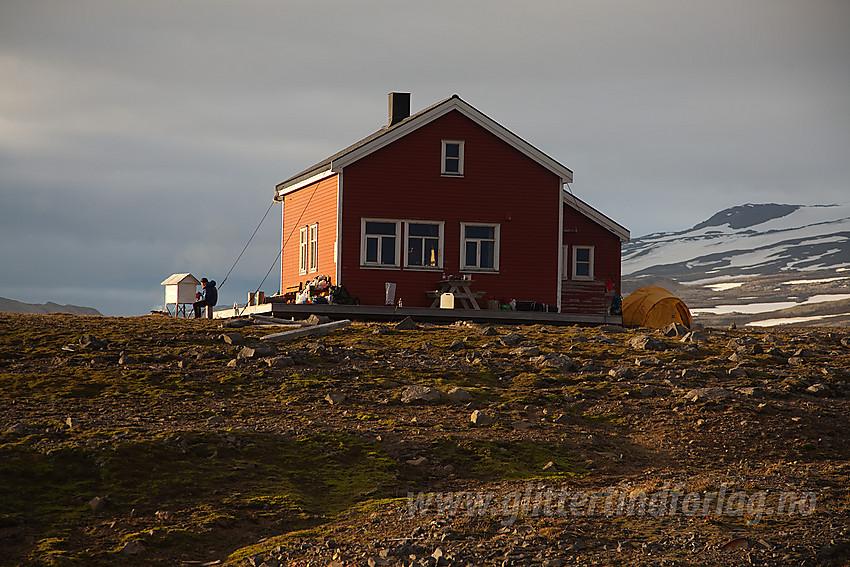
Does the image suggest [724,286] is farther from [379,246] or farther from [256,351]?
[256,351]

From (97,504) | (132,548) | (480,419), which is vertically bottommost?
(132,548)

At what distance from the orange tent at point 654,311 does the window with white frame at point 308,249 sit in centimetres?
1190

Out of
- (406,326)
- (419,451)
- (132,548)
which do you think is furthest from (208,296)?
(132,548)

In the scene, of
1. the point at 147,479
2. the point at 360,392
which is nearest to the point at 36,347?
the point at 360,392

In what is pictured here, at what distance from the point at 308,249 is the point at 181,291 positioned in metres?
12.9

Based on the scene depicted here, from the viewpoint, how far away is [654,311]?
36.3 meters

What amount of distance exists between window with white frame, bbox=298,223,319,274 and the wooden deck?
415 centimetres

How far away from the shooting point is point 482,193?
108 ft

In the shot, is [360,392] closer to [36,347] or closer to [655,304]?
[36,347]

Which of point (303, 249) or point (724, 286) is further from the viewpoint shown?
point (724, 286)

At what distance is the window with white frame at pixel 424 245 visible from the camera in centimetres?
3253

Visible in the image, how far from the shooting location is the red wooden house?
32250 mm

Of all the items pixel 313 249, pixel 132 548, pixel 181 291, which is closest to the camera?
pixel 132 548

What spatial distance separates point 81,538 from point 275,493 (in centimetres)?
252
